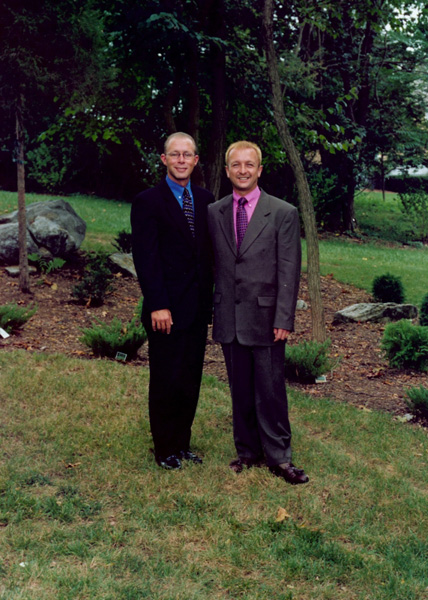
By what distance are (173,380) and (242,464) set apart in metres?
0.76

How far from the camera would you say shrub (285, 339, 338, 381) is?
7.00m

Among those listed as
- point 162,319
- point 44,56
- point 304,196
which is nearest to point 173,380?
point 162,319

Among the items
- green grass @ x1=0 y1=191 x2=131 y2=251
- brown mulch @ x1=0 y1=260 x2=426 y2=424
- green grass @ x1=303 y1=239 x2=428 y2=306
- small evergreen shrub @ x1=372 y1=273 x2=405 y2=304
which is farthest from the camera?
green grass @ x1=0 y1=191 x2=131 y2=251

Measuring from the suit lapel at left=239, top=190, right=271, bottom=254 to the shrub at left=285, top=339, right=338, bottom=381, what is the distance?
109 inches

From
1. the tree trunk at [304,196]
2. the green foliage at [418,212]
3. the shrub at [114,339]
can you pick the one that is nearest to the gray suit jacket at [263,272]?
the shrub at [114,339]

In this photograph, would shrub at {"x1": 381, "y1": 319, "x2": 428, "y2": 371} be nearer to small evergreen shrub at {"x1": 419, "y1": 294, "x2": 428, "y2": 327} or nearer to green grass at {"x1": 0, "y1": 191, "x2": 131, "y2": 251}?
small evergreen shrub at {"x1": 419, "y1": 294, "x2": 428, "y2": 327}

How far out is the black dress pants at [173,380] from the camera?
4.55m

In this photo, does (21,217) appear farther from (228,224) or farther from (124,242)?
(228,224)

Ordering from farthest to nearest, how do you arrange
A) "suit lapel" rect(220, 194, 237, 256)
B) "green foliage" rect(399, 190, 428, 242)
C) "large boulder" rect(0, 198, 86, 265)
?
1. "green foliage" rect(399, 190, 428, 242)
2. "large boulder" rect(0, 198, 86, 265)
3. "suit lapel" rect(220, 194, 237, 256)

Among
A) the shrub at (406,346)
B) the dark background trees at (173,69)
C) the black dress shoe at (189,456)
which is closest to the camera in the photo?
the black dress shoe at (189,456)

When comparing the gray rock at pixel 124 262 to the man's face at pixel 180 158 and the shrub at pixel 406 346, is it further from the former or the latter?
the man's face at pixel 180 158

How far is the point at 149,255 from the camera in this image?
14.4 feet

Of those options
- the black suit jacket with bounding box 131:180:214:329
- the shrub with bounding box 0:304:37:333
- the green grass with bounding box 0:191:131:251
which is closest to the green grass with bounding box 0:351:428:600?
the black suit jacket with bounding box 131:180:214:329

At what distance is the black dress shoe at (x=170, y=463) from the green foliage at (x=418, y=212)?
19209 mm
